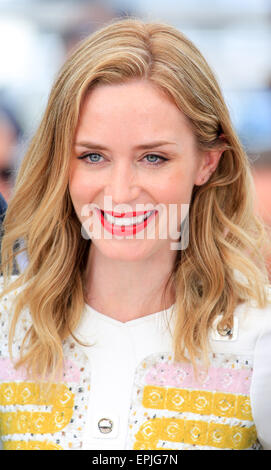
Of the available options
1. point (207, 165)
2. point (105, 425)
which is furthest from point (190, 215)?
point (105, 425)

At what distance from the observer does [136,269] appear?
156cm

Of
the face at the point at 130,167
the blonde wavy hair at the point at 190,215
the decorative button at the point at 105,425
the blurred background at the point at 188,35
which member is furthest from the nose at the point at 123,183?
the blurred background at the point at 188,35

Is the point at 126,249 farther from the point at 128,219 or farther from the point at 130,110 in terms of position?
the point at 130,110

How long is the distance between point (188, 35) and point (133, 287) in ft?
16.8

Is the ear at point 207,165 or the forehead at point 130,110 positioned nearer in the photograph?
the forehead at point 130,110

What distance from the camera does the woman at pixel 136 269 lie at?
1427 mm

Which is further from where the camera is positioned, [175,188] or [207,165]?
[207,165]

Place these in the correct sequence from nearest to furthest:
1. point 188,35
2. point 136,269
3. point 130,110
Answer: point 130,110 < point 136,269 < point 188,35

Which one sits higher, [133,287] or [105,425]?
[133,287]

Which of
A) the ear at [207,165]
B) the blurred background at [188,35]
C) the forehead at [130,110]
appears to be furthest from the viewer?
the blurred background at [188,35]

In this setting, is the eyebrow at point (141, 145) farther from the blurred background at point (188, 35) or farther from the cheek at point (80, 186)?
the blurred background at point (188, 35)

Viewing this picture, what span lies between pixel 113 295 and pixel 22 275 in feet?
0.76

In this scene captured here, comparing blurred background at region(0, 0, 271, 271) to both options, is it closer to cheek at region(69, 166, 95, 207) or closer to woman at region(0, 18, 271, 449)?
woman at region(0, 18, 271, 449)
